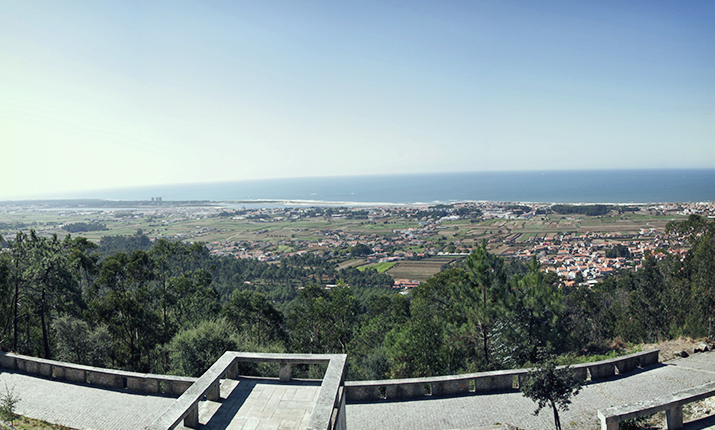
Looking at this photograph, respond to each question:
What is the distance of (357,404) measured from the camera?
7621mm

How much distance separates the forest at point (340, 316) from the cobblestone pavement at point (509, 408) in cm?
125

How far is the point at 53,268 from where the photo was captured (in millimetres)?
13055

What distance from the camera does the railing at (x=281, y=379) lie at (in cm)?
443

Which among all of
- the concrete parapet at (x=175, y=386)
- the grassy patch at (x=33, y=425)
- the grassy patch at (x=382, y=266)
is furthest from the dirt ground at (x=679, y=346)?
the grassy patch at (x=382, y=266)

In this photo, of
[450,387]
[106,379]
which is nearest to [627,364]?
[450,387]

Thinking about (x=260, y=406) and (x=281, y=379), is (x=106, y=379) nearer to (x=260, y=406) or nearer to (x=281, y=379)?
(x=281, y=379)

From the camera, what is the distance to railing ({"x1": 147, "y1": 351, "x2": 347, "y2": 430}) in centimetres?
443

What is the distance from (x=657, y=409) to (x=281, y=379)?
549cm

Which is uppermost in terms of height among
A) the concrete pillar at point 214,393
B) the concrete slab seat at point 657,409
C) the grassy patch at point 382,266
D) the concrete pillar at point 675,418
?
the concrete pillar at point 214,393

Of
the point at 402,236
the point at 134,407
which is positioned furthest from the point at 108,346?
the point at 402,236

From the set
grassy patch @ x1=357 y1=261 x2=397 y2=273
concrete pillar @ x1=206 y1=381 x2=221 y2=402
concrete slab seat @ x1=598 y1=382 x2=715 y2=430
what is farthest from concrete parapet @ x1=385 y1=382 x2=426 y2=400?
grassy patch @ x1=357 y1=261 x2=397 y2=273

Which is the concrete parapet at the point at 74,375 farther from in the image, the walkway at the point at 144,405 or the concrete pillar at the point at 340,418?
the concrete pillar at the point at 340,418

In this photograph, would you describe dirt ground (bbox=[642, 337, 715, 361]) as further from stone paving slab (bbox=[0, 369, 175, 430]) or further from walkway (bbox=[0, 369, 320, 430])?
stone paving slab (bbox=[0, 369, 175, 430])

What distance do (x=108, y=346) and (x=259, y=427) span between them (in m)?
11.6
